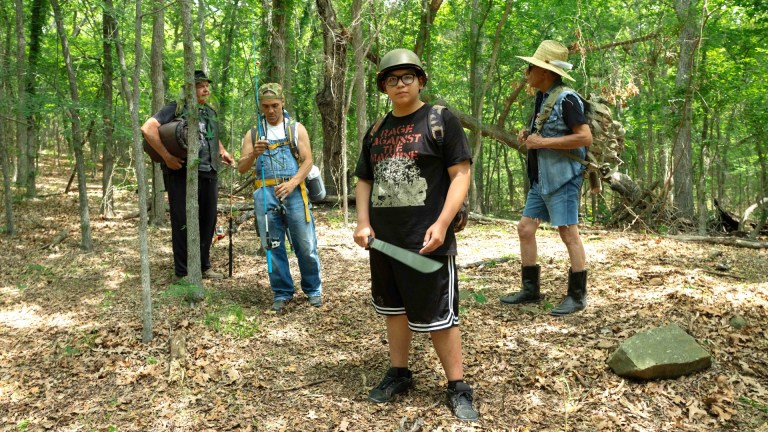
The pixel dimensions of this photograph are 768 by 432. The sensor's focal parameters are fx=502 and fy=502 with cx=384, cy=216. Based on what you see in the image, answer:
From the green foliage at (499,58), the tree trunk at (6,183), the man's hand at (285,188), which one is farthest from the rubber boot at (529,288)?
the tree trunk at (6,183)

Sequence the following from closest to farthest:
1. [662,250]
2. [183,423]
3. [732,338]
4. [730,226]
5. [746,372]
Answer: [183,423] < [746,372] < [732,338] < [662,250] < [730,226]

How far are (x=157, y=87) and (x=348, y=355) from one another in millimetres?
6704

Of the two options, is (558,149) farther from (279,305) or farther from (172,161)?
(172,161)

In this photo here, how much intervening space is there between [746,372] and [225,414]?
10.9ft

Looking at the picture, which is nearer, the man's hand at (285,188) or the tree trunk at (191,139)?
the tree trunk at (191,139)

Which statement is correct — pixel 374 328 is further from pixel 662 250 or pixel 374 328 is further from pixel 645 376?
pixel 662 250

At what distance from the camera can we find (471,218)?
37.0ft

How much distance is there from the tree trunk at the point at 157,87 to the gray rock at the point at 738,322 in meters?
6.43

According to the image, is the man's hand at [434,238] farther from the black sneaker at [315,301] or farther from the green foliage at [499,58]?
the green foliage at [499,58]

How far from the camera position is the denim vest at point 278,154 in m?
4.86

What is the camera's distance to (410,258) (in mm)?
2643

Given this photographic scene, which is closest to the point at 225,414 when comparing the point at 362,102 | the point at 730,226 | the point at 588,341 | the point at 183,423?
the point at 183,423

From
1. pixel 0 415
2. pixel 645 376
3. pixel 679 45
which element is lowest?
pixel 0 415

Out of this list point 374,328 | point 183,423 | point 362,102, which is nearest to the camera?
point 183,423
